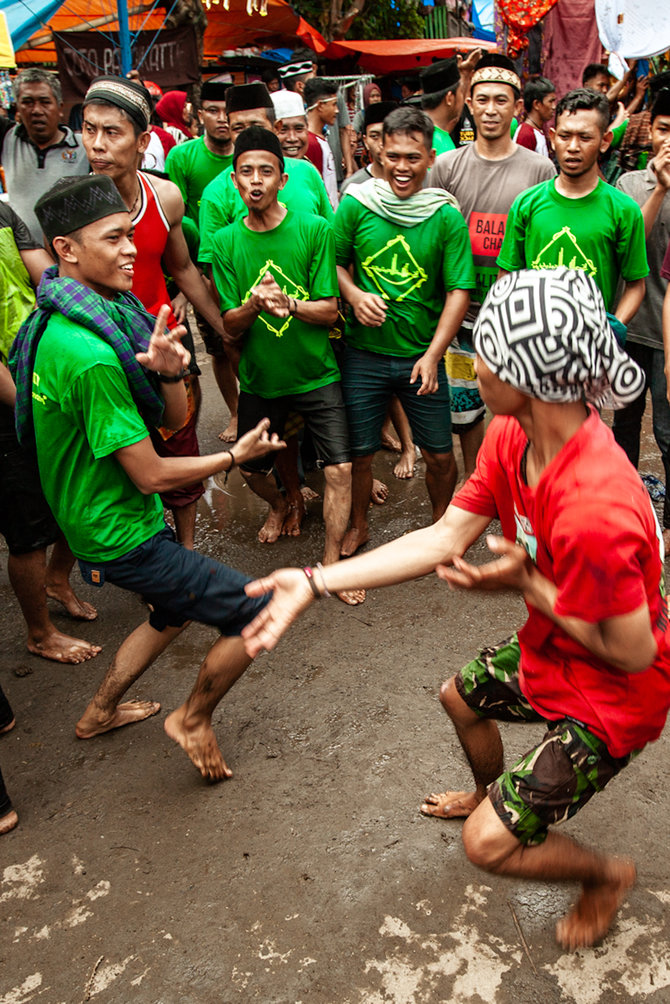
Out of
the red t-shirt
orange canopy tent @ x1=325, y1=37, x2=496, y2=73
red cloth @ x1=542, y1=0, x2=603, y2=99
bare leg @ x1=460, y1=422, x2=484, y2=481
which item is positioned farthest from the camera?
orange canopy tent @ x1=325, y1=37, x2=496, y2=73

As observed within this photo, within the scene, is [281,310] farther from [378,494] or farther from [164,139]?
[164,139]

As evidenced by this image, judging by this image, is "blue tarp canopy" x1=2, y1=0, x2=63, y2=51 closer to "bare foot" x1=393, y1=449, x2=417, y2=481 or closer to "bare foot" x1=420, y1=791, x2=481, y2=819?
"bare foot" x1=393, y1=449, x2=417, y2=481

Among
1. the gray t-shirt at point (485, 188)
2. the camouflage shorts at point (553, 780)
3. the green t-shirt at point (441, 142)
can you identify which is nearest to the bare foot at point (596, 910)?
the camouflage shorts at point (553, 780)

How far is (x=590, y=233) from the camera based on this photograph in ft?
13.5

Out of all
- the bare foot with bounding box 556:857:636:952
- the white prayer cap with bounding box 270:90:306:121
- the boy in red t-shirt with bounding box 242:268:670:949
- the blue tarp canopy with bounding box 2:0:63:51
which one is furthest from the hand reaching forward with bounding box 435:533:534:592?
the blue tarp canopy with bounding box 2:0:63:51

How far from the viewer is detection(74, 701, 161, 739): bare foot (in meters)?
3.32

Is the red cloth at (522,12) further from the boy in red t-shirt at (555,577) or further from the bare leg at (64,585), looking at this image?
the boy in red t-shirt at (555,577)

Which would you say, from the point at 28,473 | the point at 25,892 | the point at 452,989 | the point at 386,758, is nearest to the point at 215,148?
the point at 28,473

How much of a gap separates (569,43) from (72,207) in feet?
35.8

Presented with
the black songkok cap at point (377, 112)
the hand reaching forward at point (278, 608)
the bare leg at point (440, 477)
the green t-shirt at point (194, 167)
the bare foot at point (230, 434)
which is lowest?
the bare foot at point (230, 434)

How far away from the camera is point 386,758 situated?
314 cm

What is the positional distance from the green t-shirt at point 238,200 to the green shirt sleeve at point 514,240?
1.02 meters

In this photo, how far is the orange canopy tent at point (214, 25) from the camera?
562 inches

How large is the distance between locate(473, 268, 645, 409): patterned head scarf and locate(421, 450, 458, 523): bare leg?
2.67 m
